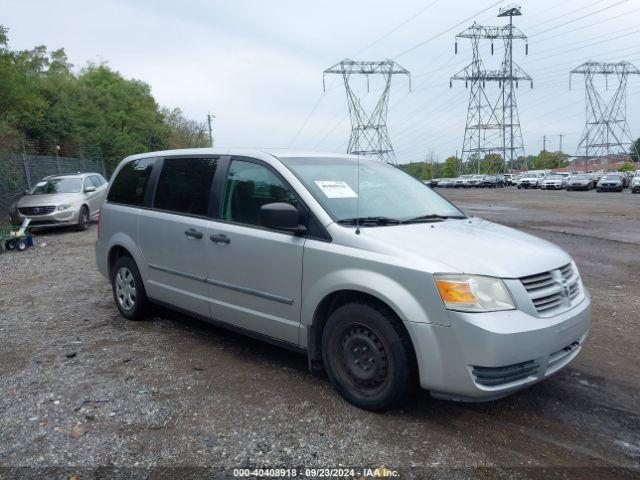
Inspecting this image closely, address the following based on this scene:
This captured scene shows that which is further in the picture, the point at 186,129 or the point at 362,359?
the point at 186,129

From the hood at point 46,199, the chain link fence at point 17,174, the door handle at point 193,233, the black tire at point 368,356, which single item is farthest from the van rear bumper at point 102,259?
the chain link fence at point 17,174

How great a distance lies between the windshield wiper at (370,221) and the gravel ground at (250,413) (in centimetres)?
126

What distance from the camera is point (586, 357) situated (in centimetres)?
466

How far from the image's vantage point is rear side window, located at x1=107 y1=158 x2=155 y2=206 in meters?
5.68

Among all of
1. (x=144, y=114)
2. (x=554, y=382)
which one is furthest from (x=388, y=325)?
(x=144, y=114)

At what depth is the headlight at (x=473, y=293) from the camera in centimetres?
321

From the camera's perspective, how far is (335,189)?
420 cm

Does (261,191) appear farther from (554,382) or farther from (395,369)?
(554,382)

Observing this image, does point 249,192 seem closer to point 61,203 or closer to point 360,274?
point 360,274

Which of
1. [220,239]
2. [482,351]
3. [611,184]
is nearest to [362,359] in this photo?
[482,351]

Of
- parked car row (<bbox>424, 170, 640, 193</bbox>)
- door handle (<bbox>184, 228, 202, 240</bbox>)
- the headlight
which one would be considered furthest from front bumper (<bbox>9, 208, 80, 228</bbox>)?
parked car row (<bbox>424, 170, 640, 193</bbox>)

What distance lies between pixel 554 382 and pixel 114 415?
10.6ft

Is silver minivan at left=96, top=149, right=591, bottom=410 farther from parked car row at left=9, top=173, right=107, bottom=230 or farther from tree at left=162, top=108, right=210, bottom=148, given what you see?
tree at left=162, top=108, right=210, bottom=148

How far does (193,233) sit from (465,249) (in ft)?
7.90
